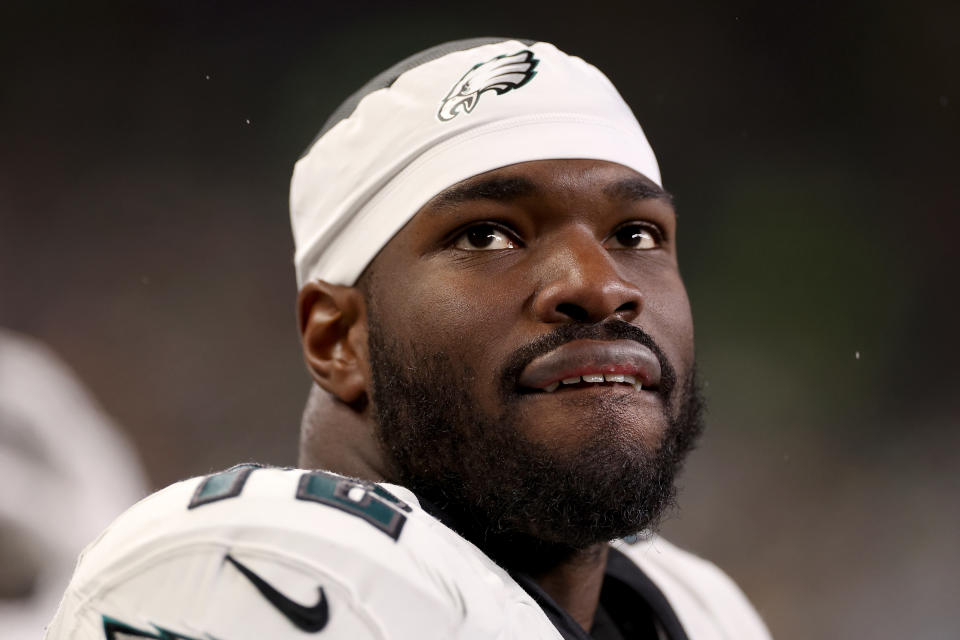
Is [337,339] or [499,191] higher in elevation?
[499,191]

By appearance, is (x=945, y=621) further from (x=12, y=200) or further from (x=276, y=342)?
(x=12, y=200)

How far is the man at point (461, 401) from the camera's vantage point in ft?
2.39

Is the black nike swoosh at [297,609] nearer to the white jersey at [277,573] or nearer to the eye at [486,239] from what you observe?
the white jersey at [277,573]

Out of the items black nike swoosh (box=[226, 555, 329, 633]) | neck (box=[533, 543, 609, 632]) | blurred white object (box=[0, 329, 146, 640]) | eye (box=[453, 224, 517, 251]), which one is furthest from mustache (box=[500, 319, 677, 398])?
blurred white object (box=[0, 329, 146, 640])

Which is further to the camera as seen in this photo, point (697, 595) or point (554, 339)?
point (697, 595)

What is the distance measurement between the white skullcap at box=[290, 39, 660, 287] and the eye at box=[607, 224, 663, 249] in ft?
0.25

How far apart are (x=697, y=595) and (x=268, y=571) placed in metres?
0.82

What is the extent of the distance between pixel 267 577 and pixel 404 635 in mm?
107

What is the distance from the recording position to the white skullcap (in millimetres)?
1135

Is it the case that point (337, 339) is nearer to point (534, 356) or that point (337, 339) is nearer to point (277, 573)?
point (534, 356)

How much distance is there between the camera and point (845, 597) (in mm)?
2654

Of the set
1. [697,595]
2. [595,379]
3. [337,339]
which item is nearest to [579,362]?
[595,379]

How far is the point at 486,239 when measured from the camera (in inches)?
43.1

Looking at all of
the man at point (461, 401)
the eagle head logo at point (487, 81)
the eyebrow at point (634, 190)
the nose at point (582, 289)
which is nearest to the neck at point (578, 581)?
the man at point (461, 401)
